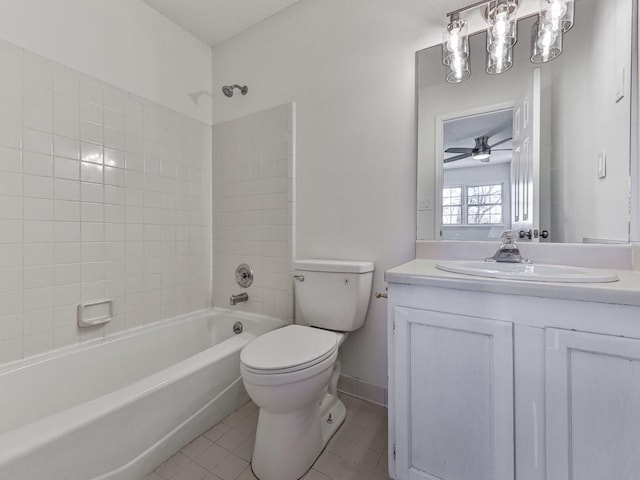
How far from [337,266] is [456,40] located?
1.20 metres

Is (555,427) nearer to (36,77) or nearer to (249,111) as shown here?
(249,111)

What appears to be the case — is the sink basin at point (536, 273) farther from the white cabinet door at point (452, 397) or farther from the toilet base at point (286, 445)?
the toilet base at point (286, 445)

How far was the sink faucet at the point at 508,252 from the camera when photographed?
114 centimetres

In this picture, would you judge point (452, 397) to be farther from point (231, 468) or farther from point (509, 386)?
point (231, 468)

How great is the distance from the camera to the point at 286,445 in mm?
1112

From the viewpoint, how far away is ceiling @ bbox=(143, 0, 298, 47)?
5.79ft

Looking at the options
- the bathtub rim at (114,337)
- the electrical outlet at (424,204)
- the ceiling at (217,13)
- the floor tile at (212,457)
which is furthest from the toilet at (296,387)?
the ceiling at (217,13)

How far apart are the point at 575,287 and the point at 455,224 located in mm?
673

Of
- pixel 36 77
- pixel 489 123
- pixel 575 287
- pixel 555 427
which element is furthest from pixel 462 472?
pixel 36 77

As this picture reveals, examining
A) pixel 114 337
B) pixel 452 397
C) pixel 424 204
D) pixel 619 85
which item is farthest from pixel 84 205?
pixel 619 85

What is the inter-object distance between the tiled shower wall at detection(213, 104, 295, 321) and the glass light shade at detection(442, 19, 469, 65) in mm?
913

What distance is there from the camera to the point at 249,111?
201 cm

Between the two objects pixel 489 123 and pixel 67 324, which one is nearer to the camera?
pixel 489 123

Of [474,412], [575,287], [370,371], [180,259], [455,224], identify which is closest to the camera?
[575,287]
